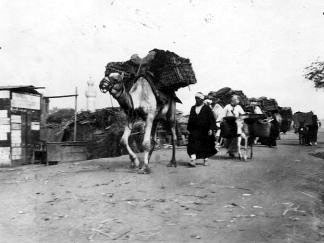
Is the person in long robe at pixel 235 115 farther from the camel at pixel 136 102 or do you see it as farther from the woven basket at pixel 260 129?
the camel at pixel 136 102

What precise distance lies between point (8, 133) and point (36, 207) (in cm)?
1342

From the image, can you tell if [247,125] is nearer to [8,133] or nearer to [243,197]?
→ [243,197]

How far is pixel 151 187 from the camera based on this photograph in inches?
337

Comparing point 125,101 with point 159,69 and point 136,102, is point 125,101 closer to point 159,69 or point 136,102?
point 136,102

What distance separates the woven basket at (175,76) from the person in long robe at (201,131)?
119 cm

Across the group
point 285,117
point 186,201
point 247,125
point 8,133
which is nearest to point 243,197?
point 186,201

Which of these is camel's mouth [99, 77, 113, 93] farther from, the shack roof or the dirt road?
the shack roof

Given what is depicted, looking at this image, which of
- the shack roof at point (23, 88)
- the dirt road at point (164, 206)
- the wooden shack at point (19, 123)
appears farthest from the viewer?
the shack roof at point (23, 88)

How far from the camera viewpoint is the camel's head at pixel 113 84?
32.6ft

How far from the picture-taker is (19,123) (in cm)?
2053

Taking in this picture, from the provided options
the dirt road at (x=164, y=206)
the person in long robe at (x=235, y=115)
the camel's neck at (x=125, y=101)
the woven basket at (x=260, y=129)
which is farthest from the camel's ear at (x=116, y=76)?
the woven basket at (x=260, y=129)

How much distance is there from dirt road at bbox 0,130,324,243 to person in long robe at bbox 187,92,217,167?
1178 millimetres

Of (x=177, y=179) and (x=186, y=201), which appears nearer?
(x=186, y=201)

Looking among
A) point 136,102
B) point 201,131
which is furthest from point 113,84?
point 201,131
